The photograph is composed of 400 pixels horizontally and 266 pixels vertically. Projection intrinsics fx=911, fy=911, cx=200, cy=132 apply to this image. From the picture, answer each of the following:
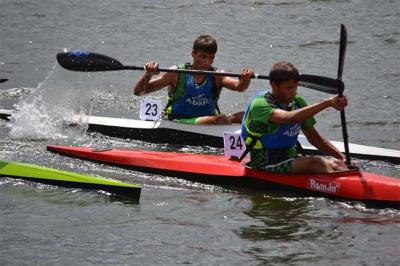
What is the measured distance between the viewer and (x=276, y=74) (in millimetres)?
7605

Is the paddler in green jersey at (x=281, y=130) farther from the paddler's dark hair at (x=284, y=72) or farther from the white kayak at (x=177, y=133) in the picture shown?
the white kayak at (x=177, y=133)

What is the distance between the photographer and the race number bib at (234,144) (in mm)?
8438

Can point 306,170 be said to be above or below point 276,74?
below

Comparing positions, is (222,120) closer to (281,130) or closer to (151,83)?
(151,83)

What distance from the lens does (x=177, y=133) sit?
10109 millimetres

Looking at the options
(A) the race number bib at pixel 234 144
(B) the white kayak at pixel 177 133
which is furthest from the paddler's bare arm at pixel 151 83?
(A) the race number bib at pixel 234 144

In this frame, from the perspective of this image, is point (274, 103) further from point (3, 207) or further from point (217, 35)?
point (217, 35)

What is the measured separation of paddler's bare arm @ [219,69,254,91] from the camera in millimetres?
9070

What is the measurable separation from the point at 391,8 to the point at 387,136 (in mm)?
6496

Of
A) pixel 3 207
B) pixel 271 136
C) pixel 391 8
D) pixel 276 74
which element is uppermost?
pixel 391 8

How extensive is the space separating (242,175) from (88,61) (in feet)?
8.05

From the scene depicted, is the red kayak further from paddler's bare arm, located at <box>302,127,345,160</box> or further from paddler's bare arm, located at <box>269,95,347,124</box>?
paddler's bare arm, located at <box>269,95,347,124</box>

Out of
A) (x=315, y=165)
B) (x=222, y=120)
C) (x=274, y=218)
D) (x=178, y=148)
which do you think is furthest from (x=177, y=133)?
(x=274, y=218)

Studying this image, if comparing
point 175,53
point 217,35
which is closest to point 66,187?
point 175,53
